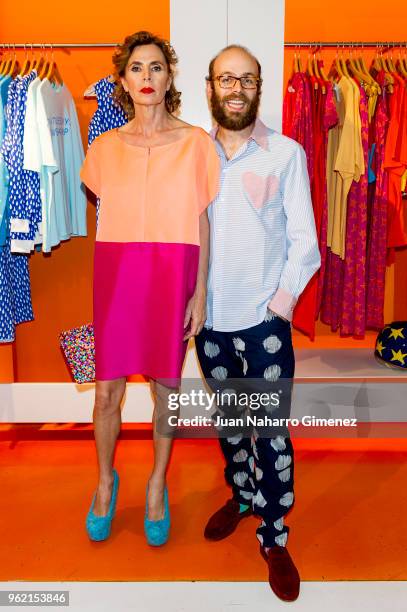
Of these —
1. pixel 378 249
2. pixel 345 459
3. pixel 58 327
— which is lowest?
pixel 345 459

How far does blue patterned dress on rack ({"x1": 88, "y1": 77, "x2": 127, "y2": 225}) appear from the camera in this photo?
296 cm

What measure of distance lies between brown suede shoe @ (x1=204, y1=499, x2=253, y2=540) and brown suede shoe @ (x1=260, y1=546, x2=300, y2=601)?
1.04 ft

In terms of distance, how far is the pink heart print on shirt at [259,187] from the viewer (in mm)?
1936

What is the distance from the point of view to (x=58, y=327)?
3.74m

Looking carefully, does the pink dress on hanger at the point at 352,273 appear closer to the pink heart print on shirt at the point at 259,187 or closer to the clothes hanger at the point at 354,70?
the clothes hanger at the point at 354,70

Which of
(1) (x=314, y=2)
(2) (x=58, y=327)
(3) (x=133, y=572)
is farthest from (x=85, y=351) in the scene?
(1) (x=314, y=2)

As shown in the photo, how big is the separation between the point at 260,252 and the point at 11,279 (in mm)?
1671

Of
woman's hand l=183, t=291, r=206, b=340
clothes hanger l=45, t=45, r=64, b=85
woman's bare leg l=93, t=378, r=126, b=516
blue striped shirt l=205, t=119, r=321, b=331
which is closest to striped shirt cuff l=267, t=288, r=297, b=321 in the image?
blue striped shirt l=205, t=119, r=321, b=331

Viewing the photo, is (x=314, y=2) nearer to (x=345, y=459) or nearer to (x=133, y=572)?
(x=345, y=459)

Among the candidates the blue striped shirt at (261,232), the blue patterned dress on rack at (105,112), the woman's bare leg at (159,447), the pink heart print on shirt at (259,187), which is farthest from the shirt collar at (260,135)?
the blue patterned dress on rack at (105,112)

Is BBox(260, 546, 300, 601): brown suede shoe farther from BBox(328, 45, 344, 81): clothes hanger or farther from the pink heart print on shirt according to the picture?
BBox(328, 45, 344, 81): clothes hanger

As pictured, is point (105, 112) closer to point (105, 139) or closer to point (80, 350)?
point (105, 139)

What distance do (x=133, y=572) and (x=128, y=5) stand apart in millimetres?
2965
